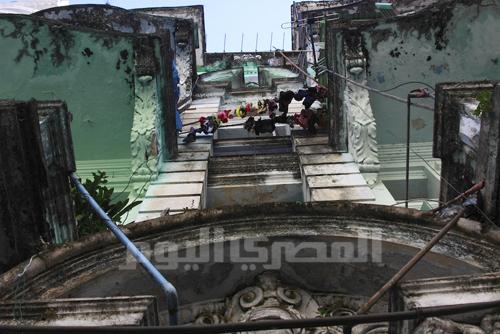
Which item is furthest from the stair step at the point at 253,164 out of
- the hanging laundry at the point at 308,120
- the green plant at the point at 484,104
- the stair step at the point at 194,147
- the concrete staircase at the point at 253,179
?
the green plant at the point at 484,104

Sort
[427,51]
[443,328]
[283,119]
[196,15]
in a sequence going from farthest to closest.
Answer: [196,15] < [283,119] < [427,51] < [443,328]

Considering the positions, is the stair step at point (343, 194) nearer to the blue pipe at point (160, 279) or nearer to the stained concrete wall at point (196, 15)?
the blue pipe at point (160, 279)

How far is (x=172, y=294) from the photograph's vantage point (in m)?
4.71

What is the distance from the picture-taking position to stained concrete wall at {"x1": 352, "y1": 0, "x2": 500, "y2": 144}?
13289 millimetres

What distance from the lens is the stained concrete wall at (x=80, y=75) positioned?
13.4 metres

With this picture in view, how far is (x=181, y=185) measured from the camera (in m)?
12.5

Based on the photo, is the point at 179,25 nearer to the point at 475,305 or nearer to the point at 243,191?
the point at 243,191

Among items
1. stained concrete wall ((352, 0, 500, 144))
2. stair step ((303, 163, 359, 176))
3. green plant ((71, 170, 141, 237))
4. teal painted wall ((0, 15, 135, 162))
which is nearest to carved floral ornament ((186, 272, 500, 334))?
green plant ((71, 170, 141, 237))

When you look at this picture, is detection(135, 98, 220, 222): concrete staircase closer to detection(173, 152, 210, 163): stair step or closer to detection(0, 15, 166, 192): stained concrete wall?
detection(173, 152, 210, 163): stair step

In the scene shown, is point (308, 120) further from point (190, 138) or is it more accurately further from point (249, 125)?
point (190, 138)

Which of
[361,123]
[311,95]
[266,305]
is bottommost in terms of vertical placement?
[266,305]

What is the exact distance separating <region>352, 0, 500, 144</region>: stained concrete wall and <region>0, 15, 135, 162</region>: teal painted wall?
5.64 meters

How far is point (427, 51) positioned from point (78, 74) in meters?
8.03

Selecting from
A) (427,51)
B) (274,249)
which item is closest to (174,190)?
(274,249)
